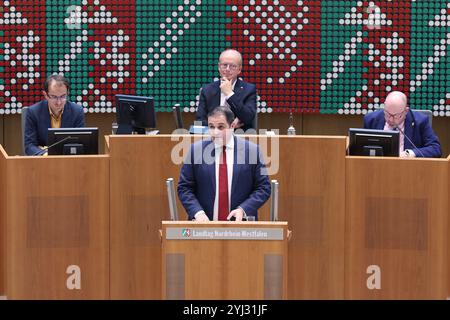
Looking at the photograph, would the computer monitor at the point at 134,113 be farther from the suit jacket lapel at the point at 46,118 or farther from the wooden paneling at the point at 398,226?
the wooden paneling at the point at 398,226

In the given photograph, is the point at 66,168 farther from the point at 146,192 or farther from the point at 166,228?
the point at 166,228

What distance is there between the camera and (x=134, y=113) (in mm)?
8367

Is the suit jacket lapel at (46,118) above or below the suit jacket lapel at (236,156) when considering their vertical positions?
above

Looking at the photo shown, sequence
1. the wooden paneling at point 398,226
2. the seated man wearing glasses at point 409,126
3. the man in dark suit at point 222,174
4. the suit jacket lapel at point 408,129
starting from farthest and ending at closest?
the suit jacket lapel at point 408,129
the seated man wearing glasses at point 409,126
the wooden paneling at point 398,226
the man in dark suit at point 222,174

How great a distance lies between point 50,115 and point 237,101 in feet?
5.11

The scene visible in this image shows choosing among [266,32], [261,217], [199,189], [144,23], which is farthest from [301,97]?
[199,189]

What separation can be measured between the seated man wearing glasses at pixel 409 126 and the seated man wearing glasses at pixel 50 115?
249cm

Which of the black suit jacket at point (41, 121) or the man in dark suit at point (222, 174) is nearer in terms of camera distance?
the man in dark suit at point (222, 174)

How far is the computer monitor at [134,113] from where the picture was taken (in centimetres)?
830

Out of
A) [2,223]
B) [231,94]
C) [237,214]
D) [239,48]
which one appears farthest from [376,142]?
[239,48]

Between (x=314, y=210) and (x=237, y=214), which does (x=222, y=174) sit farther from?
(x=314, y=210)

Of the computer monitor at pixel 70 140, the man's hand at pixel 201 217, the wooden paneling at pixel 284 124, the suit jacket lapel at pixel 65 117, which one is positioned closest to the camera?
the man's hand at pixel 201 217

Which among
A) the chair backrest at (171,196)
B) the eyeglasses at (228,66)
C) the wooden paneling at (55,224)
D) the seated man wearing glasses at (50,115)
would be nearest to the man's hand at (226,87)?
the eyeglasses at (228,66)

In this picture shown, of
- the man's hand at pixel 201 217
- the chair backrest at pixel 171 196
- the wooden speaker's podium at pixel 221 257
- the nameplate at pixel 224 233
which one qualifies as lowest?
the wooden speaker's podium at pixel 221 257
